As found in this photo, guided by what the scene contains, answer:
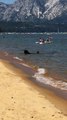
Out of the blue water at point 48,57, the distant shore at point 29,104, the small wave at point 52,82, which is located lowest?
the blue water at point 48,57

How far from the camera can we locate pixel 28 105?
13867mm

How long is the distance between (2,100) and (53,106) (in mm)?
1774

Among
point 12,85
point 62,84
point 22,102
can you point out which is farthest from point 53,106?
point 62,84

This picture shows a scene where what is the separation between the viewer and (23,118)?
38.8 feet

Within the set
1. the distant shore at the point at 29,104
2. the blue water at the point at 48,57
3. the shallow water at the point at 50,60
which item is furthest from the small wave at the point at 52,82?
the distant shore at the point at 29,104

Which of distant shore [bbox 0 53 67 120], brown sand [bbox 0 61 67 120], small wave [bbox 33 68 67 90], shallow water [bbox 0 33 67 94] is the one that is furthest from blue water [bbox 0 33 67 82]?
brown sand [bbox 0 61 67 120]

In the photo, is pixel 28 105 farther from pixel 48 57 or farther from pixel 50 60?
pixel 48 57

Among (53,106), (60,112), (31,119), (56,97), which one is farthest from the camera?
(56,97)

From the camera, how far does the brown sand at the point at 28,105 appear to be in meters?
12.2

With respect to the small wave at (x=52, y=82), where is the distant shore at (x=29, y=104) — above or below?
above

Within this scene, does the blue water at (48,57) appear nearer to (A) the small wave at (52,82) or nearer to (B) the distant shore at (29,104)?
(A) the small wave at (52,82)

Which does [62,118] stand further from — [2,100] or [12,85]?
[12,85]

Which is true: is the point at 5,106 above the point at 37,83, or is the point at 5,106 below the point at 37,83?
above

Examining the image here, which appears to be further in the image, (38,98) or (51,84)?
(51,84)
